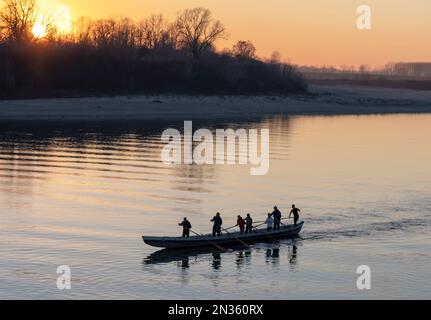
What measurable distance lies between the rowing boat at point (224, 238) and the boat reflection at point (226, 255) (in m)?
0.31

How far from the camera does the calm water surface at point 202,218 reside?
34.2 m

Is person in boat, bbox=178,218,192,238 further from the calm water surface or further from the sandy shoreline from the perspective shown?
the sandy shoreline

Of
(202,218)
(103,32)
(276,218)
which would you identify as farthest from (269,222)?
(103,32)

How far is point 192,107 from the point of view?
14125 cm

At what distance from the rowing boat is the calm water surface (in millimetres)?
619

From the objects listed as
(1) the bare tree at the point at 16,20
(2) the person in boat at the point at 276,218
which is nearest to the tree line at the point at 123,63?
(1) the bare tree at the point at 16,20

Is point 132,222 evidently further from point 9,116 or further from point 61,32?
point 61,32

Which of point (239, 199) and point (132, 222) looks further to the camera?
point (239, 199)

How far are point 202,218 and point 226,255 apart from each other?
744 centimetres

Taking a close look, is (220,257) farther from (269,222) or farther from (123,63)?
(123,63)

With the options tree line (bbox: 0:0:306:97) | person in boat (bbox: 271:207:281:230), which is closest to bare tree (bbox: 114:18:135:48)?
tree line (bbox: 0:0:306:97)
